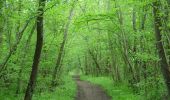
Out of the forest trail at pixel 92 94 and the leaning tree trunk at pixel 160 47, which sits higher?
the leaning tree trunk at pixel 160 47

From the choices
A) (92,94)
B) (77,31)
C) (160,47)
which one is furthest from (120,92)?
(160,47)

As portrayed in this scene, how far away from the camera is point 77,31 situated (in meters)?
19.6

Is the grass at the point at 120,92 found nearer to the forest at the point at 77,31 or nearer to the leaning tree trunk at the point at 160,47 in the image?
the forest at the point at 77,31

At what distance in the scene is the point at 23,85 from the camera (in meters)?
20.5

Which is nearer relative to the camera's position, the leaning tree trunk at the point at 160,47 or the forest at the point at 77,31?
the leaning tree trunk at the point at 160,47

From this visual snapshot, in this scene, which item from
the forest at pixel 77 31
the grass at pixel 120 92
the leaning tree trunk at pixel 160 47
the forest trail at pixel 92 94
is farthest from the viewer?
the forest trail at pixel 92 94

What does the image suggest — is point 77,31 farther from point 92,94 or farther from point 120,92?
point 120,92

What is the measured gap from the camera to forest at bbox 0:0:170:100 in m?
11.3

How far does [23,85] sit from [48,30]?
5.64m

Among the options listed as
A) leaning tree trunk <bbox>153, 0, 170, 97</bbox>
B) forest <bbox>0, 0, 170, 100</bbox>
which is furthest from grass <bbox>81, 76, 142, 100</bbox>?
leaning tree trunk <bbox>153, 0, 170, 97</bbox>

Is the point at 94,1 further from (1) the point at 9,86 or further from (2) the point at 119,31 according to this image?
(1) the point at 9,86

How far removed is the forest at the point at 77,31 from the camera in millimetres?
11320

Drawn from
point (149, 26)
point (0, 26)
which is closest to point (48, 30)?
point (149, 26)

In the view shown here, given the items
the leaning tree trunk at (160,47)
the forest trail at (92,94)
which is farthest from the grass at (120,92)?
the leaning tree trunk at (160,47)
